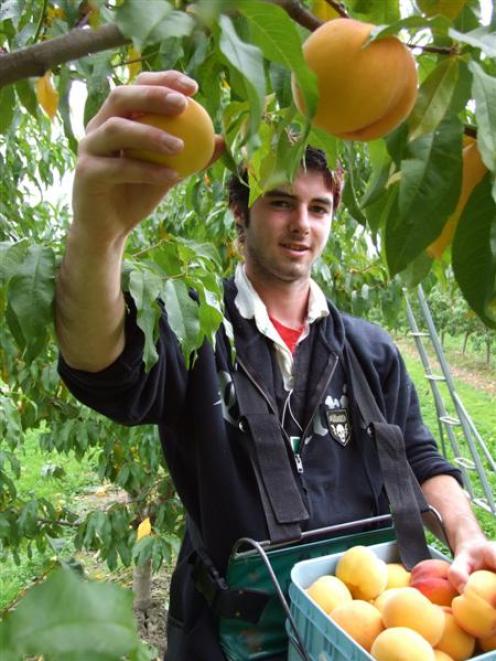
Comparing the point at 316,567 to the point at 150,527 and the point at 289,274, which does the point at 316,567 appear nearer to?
the point at 289,274

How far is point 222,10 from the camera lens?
39 centimetres

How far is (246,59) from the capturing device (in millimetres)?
402

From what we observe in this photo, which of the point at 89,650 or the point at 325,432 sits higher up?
the point at 89,650

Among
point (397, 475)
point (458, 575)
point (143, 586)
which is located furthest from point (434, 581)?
point (143, 586)

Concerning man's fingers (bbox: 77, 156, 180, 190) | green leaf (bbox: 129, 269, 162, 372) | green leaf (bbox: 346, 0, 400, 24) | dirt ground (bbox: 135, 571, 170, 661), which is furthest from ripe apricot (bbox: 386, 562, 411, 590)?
dirt ground (bbox: 135, 571, 170, 661)

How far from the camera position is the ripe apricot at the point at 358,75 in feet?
1.63

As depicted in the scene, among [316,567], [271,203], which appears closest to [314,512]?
[316,567]

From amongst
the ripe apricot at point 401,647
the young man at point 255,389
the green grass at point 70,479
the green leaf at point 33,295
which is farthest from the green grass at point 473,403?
the green leaf at point 33,295

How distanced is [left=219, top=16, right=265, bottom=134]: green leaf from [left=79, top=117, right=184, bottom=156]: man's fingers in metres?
0.15

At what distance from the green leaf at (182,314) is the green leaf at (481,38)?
57 cm

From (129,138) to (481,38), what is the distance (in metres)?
0.30

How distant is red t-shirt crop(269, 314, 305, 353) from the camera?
1590 mm

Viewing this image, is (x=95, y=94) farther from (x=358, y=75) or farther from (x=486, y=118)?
(x=486, y=118)

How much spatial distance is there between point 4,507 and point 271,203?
1.53m
